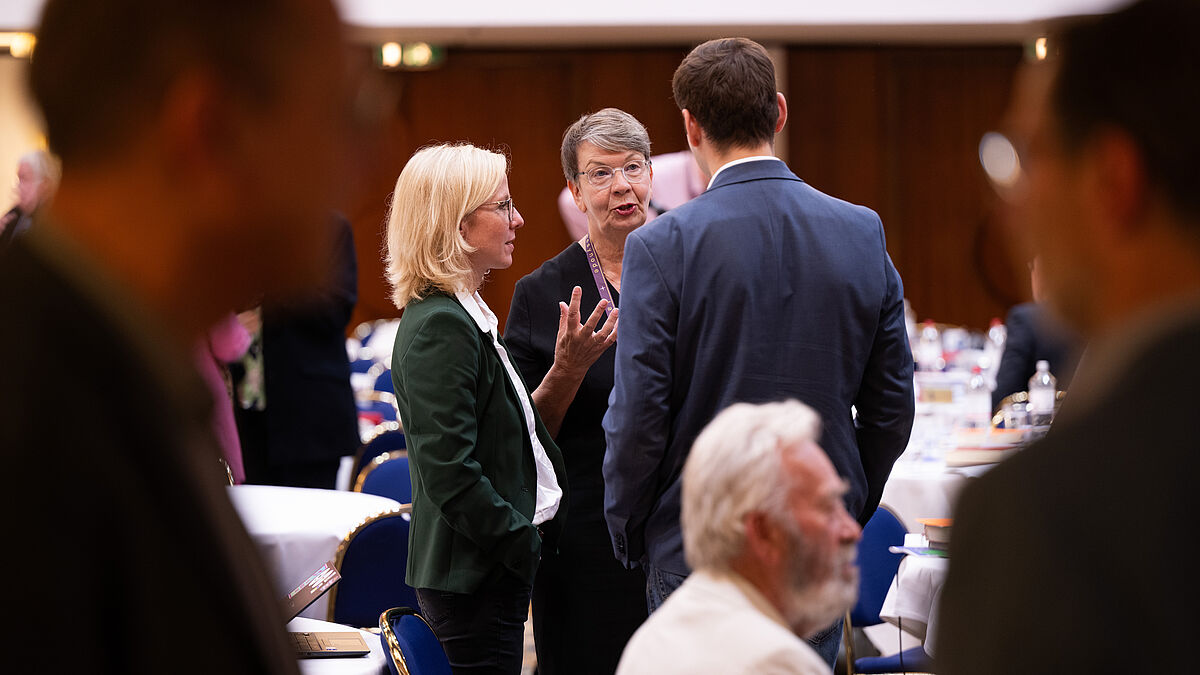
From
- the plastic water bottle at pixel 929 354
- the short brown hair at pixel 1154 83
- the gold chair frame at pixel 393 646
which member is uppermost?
the short brown hair at pixel 1154 83

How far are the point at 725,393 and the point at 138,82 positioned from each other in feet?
6.07

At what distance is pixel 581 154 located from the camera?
316 centimetres

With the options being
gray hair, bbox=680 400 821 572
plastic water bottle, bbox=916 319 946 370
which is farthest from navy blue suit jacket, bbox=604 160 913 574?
plastic water bottle, bbox=916 319 946 370

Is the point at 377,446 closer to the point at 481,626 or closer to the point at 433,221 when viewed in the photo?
the point at 433,221

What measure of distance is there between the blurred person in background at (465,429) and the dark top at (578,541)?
0.42 feet

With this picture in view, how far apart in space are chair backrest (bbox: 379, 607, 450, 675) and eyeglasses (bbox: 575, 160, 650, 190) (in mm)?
1237

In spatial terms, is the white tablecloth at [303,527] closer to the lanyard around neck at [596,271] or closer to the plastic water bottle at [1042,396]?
the lanyard around neck at [596,271]

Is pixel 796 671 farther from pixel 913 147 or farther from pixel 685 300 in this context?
pixel 913 147

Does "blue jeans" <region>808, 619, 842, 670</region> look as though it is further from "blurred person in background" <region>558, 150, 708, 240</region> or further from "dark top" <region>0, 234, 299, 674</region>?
"blurred person in background" <region>558, 150, 708, 240</region>

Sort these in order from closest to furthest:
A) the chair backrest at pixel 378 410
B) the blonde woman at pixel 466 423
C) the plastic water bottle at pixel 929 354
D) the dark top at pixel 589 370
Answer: the blonde woman at pixel 466 423
the dark top at pixel 589 370
the chair backrest at pixel 378 410
the plastic water bottle at pixel 929 354

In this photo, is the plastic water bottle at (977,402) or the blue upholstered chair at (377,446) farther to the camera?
the plastic water bottle at (977,402)

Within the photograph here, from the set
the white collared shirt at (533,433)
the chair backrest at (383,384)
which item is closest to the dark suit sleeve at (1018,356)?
the white collared shirt at (533,433)

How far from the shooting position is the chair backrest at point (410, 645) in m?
2.24

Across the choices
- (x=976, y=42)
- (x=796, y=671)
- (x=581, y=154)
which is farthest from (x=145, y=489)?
(x=976, y=42)
